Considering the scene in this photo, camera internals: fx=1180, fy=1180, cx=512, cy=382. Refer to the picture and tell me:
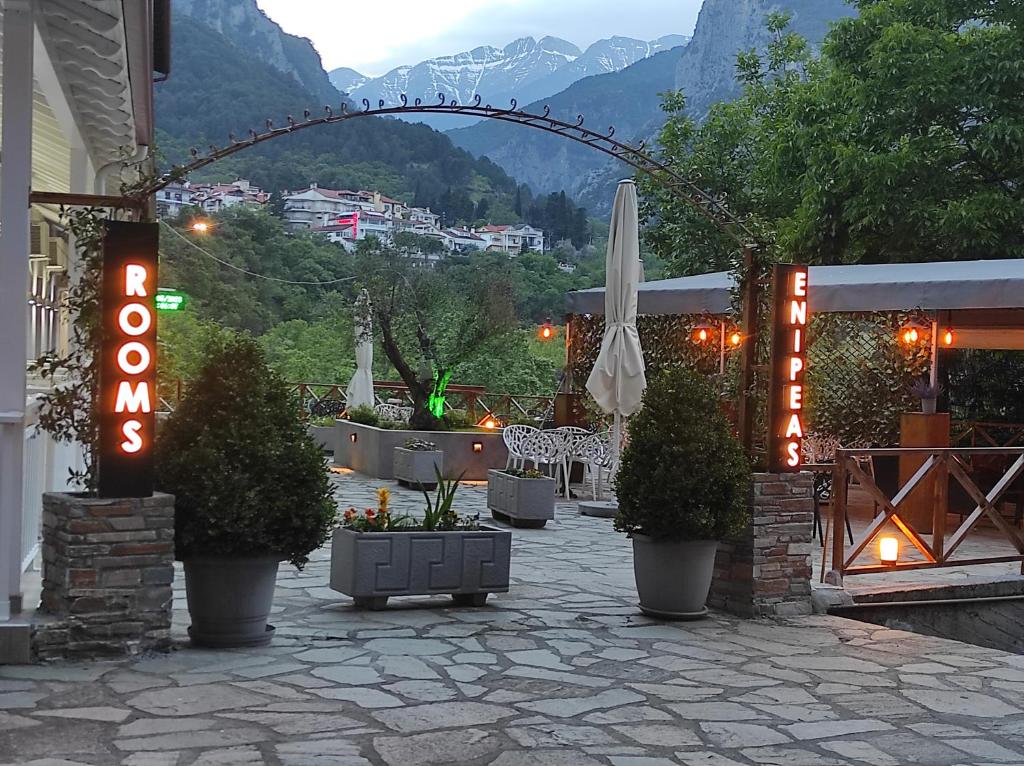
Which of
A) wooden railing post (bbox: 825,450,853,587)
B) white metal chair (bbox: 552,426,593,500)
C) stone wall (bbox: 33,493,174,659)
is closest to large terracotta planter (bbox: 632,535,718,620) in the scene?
wooden railing post (bbox: 825,450,853,587)

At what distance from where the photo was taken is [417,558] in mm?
6723

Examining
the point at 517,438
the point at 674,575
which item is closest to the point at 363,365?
the point at 517,438

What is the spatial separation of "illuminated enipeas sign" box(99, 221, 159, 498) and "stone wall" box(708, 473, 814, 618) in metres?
3.53

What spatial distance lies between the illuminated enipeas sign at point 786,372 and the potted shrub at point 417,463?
615 centimetres

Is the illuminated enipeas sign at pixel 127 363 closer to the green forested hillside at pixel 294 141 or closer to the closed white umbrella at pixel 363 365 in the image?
the closed white umbrella at pixel 363 365

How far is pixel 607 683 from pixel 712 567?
1.76 m

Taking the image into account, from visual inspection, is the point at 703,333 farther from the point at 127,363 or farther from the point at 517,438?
the point at 127,363

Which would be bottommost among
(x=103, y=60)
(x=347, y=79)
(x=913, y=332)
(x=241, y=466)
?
(x=241, y=466)

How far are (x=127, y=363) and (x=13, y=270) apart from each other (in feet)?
1.99

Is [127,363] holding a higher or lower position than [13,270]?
lower

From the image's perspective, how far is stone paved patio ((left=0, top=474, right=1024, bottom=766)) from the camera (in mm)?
4203

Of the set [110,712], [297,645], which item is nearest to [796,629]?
[297,645]

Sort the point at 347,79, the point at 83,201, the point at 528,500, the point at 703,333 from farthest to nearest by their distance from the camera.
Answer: the point at 347,79, the point at 703,333, the point at 528,500, the point at 83,201

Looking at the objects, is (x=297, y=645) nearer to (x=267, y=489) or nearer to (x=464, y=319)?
(x=267, y=489)
